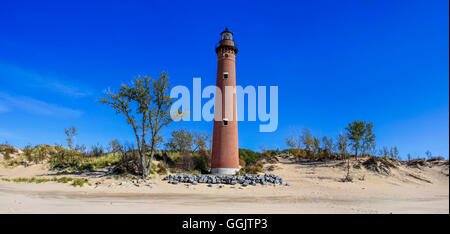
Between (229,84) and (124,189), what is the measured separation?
1338cm

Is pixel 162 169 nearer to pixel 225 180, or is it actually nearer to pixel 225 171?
pixel 225 171

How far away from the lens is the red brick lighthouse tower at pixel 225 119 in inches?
965

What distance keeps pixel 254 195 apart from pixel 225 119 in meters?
9.91

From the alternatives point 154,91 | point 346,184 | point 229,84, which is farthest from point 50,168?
point 346,184

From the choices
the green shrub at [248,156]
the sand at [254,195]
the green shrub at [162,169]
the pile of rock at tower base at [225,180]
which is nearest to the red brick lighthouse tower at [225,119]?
the pile of rock at tower base at [225,180]

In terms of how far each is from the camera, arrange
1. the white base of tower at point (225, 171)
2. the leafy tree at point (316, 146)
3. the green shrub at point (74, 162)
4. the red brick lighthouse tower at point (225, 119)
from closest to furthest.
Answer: the green shrub at point (74, 162) → the white base of tower at point (225, 171) → the red brick lighthouse tower at point (225, 119) → the leafy tree at point (316, 146)

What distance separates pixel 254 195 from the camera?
16234mm

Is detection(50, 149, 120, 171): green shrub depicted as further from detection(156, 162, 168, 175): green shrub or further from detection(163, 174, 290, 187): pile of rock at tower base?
detection(163, 174, 290, 187): pile of rock at tower base

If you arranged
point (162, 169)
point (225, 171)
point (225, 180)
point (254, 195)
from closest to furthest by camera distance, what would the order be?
point (254, 195), point (225, 180), point (162, 169), point (225, 171)

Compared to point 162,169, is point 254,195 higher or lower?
lower

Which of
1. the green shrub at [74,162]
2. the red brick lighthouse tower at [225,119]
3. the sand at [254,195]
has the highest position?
the red brick lighthouse tower at [225,119]

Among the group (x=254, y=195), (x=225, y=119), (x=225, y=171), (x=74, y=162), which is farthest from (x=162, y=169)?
(x=254, y=195)

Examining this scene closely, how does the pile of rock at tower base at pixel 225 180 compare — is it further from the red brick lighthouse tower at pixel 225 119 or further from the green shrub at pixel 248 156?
the green shrub at pixel 248 156

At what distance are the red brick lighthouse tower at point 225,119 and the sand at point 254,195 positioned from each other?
538 centimetres
